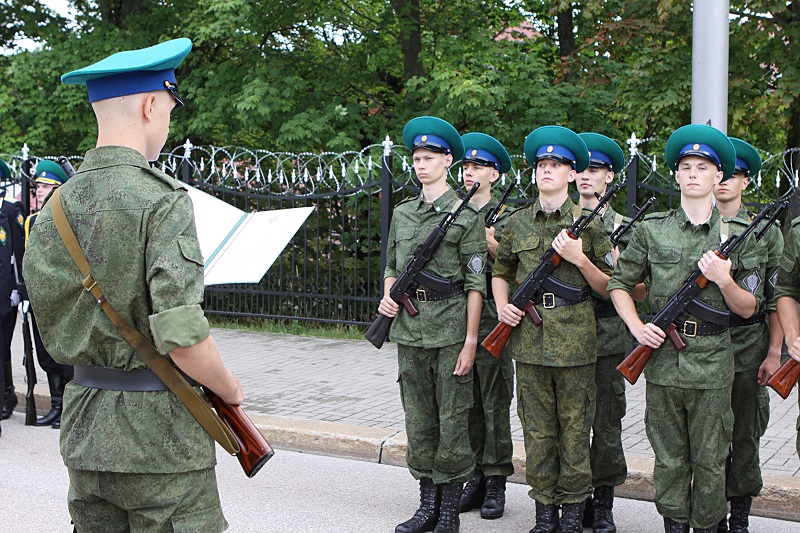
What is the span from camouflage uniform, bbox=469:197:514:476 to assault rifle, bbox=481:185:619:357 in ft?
1.14

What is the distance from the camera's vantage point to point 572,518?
14.3ft

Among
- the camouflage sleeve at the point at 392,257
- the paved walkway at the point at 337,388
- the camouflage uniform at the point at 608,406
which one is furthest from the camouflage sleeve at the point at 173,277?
the paved walkway at the point at 337,388

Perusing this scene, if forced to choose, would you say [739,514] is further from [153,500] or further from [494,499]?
[153,500]

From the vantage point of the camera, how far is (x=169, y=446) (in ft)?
8.18

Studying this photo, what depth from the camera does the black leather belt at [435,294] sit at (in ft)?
15.4

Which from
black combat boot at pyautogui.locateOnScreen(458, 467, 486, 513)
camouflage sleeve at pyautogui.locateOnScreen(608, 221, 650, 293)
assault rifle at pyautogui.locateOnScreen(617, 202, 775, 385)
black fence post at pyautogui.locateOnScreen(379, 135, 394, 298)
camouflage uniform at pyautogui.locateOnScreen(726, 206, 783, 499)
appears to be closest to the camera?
assault rifle at pyautogui.locateOnScreen(617, 202, 775, 385)

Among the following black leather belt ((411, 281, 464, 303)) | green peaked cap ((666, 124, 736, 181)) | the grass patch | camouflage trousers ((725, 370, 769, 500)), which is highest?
green peaked cap ((666, 124, 736, 181))

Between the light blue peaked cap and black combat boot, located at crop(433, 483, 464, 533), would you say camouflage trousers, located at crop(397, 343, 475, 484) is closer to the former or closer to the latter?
black combat boot, located at crop(433, 483, 464, 533)

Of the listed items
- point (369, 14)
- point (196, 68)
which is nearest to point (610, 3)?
point (369, 14)

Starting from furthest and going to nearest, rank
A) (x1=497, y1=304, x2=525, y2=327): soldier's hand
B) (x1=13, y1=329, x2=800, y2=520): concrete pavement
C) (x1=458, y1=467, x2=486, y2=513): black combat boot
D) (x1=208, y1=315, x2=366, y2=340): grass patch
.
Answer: (x1=208, y1=315, x2=366, y2=340): grass patch
(x1=13, y1=329, x2=800, y2=520): concrete pavement
(x1=458, y1=467, x2=486, y2=513): black combat boot
(x1=497, y1=304, x2=525, y2=327): soldier's hand

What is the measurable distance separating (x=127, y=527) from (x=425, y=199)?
2687 mm

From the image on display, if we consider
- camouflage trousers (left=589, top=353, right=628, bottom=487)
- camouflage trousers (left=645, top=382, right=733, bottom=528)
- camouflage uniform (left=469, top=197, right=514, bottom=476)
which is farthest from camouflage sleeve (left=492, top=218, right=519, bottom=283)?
camouflage trousers (left=645, top=382, right=733, bottom=528)

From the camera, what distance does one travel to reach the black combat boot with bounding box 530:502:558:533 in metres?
4.40

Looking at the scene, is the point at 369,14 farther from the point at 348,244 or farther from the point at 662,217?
the point at 662,217
